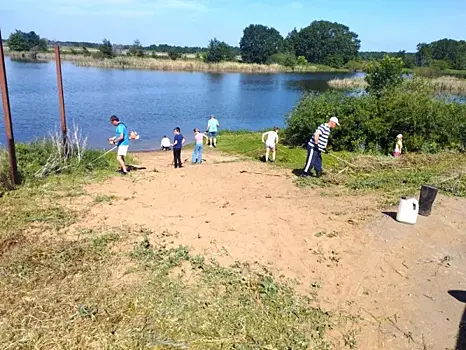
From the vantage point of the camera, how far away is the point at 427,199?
840 cm

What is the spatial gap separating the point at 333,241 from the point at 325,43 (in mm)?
120428

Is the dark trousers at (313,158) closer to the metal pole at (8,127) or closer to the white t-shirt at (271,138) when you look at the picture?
the white t-shirt at (271,138)

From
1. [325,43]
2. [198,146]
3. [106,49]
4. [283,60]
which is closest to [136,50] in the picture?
[106,49]

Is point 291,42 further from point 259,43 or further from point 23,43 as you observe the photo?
point 23,43

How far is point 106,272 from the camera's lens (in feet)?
19.7

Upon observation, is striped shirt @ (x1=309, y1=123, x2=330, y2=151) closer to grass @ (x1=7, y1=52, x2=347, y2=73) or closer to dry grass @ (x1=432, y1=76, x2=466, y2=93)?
dry grass @ (x1=432, y1=76, x2=466, y2=93)

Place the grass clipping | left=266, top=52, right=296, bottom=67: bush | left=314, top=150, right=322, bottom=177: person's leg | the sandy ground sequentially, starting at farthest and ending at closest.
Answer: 1. left=266, top=52, right=296, bottom=67: bush
2. left=314, top=150, right=322, bottom=177: person's leg
3. the sandy ground
4. the grass clipping

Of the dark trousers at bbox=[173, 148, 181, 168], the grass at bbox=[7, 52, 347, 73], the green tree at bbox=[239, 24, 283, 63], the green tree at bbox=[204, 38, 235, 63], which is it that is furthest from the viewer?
the green tree at bbox=[239, 24, 283, 63]

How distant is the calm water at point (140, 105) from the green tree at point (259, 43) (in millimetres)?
61553

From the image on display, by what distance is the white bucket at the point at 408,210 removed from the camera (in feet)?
26.1

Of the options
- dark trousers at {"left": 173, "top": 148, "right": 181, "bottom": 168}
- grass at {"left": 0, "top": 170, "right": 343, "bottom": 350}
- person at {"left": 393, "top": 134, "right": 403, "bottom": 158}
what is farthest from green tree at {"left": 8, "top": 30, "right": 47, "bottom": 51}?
grass at {"left": 0, "top": 170, "right": 343, "bottom": 350}

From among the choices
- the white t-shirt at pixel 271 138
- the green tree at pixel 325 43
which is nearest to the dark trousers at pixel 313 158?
the white t-shirt at pixel 271 138

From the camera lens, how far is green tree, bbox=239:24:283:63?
113 meters

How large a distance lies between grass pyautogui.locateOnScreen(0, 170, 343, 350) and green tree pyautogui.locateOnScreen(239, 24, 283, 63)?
110 m
